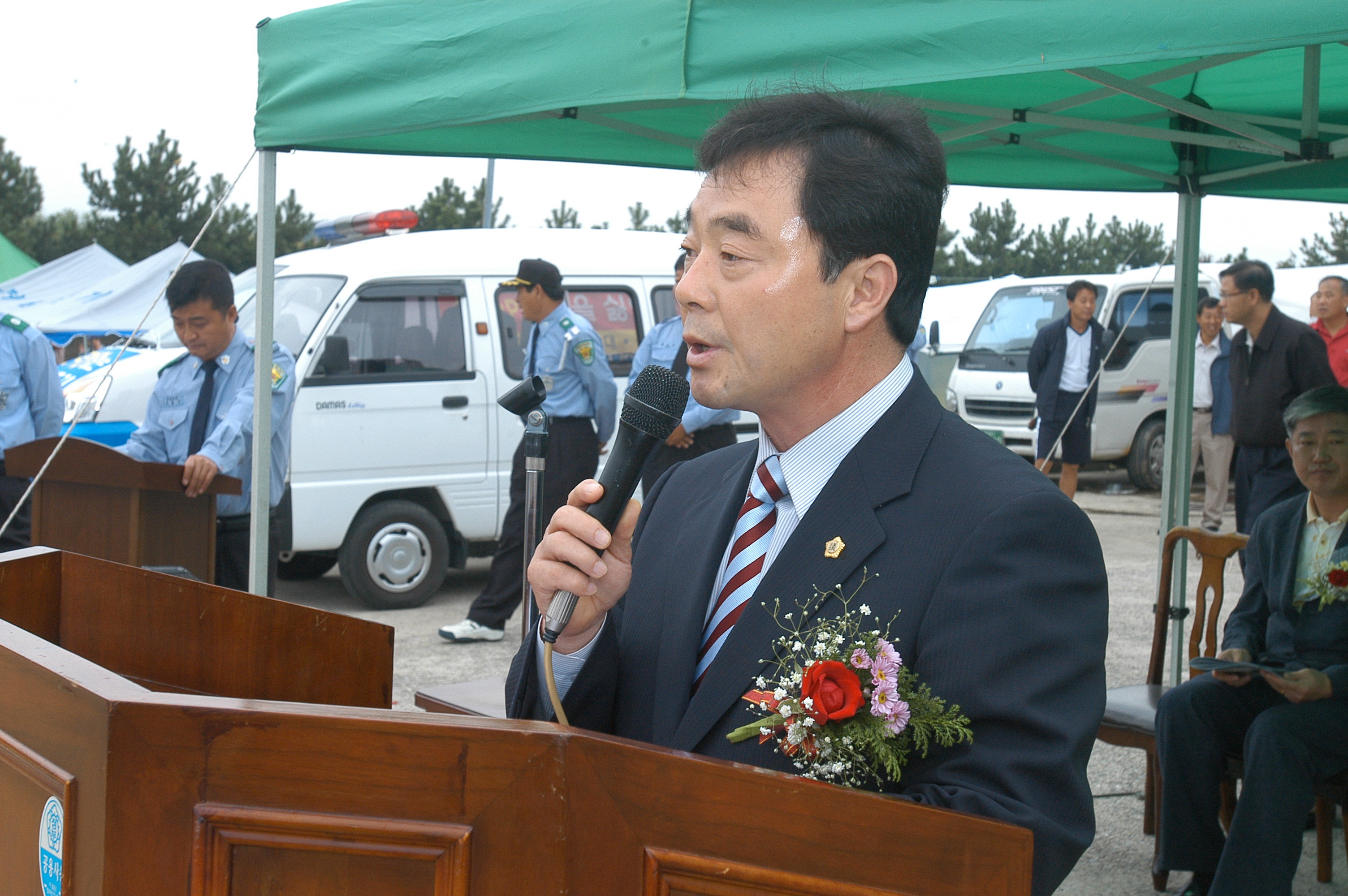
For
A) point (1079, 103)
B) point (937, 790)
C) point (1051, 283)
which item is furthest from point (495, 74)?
point (1051, 283)

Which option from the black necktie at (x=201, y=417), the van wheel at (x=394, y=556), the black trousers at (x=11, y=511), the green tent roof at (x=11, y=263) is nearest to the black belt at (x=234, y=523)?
the black necktie at (x=201, y=417)

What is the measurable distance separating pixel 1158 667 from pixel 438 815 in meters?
3.85

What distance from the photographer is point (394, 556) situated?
7.40 meters

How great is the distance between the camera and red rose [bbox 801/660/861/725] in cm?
122

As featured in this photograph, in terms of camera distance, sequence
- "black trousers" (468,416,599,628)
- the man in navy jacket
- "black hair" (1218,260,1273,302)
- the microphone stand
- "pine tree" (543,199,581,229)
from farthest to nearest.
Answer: "pine tree" (543,199,581,229) → the man in navy jacket → "black hair" (1218,260,1273,302) → "black trousers" (468,416,599,628) → the microphone stand

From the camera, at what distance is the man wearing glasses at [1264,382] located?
6.34m

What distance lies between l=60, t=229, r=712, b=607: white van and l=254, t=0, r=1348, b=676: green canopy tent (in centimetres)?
293

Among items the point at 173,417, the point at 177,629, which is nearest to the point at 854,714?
the point at 177,629

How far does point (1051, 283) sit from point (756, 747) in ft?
45.8

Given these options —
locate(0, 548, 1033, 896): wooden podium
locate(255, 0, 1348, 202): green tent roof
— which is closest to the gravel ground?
locate(255, 0, 1348, 202): green tent roof

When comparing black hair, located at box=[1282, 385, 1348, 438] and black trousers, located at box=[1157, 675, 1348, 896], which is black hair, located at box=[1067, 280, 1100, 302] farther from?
black trousers, located at box=[1157, 675, 1348, 896]

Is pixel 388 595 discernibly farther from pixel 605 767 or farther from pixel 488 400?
pixel 605 767

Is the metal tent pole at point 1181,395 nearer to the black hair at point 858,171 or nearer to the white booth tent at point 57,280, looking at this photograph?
the black hair at point 858,171

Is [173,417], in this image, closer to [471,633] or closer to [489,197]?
[471,633]
